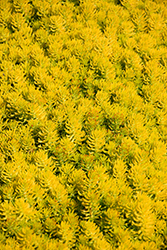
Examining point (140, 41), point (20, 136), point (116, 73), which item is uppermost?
point (140, 41)

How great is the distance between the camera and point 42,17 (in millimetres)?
4078

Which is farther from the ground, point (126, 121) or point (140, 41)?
point (140, 41)

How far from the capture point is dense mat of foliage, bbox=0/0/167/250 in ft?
7.90

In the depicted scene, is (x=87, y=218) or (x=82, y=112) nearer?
(x=87, y=218)

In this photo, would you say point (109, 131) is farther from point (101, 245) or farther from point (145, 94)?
point (101, 245)

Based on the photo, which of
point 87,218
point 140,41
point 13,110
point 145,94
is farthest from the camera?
point 140,41

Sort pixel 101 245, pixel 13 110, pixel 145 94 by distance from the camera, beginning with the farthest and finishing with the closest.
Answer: pixel 145 94 → pixel 13 110 → pixel 101 245

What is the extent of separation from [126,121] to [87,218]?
3.36ft

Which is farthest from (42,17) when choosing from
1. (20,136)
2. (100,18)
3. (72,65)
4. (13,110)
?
(20,136)

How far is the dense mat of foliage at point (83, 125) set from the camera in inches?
94.8

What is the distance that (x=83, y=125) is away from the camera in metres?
3.10

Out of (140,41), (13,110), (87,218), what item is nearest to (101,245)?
(87,218)

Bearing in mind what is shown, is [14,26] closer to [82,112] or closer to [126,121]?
[82,112]

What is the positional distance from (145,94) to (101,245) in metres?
1.71
